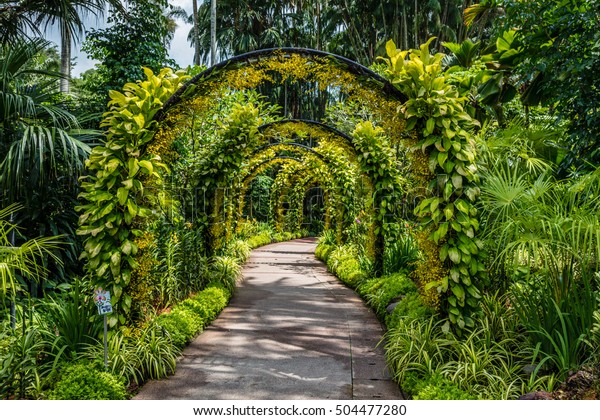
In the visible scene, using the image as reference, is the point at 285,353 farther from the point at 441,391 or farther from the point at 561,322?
the point at 561,322

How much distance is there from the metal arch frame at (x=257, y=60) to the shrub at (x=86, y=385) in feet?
7.90

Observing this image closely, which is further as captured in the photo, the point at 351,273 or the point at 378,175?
the point at 351,273

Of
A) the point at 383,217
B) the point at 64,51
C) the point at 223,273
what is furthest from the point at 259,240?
the point at 383,217

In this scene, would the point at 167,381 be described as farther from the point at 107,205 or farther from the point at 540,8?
the point at 540,8

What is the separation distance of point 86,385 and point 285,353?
201cm

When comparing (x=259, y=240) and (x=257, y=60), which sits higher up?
(x=257, y=60)

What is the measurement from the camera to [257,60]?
16.7 feet

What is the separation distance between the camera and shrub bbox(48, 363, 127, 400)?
3328 millimetres

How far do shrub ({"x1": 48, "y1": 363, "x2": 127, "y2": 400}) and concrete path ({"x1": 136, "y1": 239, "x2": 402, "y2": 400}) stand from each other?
1.04 feet

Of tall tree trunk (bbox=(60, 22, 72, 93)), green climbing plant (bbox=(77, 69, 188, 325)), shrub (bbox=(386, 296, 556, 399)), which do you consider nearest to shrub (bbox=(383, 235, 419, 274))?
shrub (bbox=(386, 296, 556, 399))

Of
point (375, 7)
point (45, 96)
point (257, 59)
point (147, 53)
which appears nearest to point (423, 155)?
point (257, 59)

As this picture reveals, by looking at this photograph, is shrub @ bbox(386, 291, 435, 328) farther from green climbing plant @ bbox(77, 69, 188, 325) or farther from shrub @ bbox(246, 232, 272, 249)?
shrub @ bbox(246, 232, 272, 249)

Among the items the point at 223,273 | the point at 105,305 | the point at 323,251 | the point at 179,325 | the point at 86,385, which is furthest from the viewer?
the point at 323,251

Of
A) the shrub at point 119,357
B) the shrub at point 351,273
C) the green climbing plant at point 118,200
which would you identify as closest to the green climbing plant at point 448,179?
the green climbing plant at point 118,200
